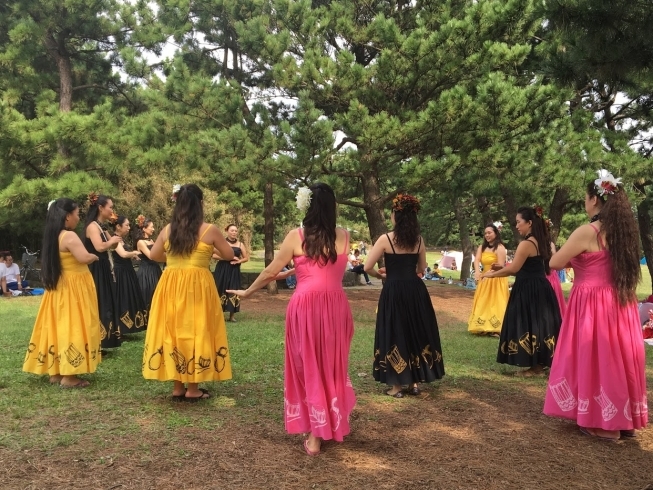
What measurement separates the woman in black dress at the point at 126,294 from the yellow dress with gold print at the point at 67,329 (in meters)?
2.15

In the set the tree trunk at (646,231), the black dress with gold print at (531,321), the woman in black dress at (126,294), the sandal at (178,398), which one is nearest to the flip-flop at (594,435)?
the black dress with gold print at (531,321)

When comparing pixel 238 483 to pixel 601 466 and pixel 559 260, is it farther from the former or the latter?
pixel 559 260

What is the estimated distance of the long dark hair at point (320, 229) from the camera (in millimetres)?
4191

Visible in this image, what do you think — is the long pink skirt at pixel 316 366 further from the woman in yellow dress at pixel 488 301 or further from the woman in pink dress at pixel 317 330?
the woman in yellow dress at pixel 488 301

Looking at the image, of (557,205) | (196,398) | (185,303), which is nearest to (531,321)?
(196,398)

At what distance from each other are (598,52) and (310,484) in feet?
13.5

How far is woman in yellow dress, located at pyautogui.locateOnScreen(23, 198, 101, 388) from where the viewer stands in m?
5.77

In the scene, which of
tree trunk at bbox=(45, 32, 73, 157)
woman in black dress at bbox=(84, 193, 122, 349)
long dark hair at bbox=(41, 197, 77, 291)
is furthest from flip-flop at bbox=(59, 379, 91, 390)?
tree trunk at bbox=(45, 32, 73, 157)

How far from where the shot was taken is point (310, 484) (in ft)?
11.9

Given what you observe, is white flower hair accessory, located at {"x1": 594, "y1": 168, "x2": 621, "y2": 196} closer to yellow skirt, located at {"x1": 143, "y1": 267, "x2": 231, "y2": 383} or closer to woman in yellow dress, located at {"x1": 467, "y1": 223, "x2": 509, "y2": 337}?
yellow skirt, located at {"x1": 143, "y1": 267, "x2": 231, "y2": 383}

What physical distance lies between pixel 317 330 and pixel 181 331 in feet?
4.95

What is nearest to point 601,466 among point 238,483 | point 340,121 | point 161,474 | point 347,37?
point 238,483

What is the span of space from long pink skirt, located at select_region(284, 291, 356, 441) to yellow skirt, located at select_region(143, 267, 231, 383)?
1.18 meters

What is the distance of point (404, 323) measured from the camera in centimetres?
573
